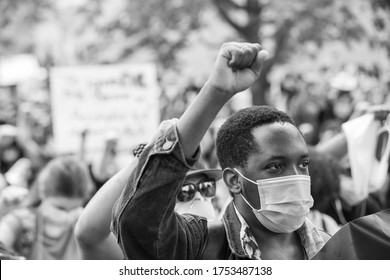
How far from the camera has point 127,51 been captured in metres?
11.6

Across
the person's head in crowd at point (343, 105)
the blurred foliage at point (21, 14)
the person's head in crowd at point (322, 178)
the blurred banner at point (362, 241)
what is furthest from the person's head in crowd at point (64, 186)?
the blurred foliage at point (21, 14)

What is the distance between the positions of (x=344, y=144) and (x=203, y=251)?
87.2 inches

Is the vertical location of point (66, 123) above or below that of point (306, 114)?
above

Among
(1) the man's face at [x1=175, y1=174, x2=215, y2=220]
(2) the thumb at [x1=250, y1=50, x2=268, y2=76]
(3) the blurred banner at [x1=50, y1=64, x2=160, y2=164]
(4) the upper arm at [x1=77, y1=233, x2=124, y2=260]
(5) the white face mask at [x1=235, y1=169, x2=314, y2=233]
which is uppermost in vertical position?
(2) the thumb at [x1=250, y1=50, x2=268, y2=76]

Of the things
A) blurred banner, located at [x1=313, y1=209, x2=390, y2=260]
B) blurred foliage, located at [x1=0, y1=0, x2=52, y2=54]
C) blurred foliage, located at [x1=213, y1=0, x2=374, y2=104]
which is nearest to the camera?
blurred banner, located at [x1=313, y1=209, x2=390, y2=260]

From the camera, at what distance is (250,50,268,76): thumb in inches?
78.7

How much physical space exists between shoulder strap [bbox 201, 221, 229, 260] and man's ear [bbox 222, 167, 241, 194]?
126mm

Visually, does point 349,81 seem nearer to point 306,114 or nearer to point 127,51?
point 306,114

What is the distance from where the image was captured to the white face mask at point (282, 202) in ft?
7.76

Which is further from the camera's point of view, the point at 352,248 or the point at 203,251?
the point at 203,251

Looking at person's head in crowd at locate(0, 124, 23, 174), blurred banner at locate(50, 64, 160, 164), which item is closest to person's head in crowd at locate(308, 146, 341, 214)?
blurred banner at locate(50, 64, 160, 164)

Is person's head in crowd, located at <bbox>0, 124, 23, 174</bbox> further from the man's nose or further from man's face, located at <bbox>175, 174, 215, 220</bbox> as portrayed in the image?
the man's nose

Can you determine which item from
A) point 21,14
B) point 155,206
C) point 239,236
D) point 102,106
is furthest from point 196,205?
point 21,14

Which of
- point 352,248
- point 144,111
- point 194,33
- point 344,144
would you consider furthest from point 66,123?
point 352,248
